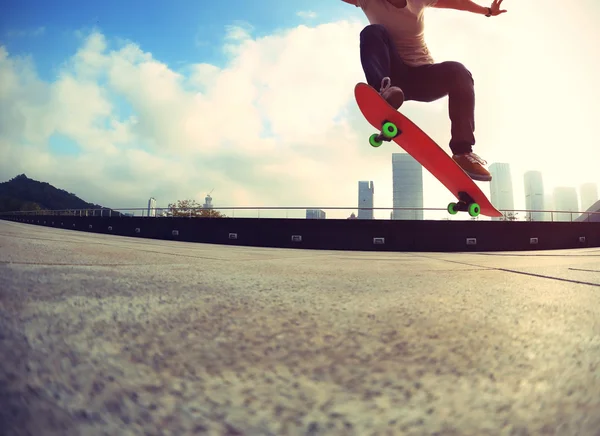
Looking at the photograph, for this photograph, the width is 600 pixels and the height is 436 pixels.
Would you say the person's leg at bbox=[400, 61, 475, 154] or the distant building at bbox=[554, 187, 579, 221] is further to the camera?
the distant building at bbox=[554, 187, 579, 221]

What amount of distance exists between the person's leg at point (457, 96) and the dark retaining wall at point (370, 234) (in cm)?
671

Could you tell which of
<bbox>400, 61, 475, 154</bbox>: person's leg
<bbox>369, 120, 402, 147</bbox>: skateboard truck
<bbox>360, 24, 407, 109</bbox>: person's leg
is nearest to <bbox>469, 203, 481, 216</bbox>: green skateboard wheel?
<bbox>400, 61, 475, 154</bbox>: person's leg

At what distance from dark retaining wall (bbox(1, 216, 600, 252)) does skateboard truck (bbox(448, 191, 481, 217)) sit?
601 centimetres

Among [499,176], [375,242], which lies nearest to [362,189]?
[499,176]

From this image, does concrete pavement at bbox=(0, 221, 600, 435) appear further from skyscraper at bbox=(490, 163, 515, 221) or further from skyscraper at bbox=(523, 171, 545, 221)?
skyscraper at bbox=(523, 171, 545, 221)

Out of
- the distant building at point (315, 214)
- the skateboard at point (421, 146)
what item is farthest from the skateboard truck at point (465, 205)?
the distant building at point (315, 214)

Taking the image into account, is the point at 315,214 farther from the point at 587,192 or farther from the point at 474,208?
the point at 587,192

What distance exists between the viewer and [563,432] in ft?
1.05

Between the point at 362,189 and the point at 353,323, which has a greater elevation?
the point at 362,189

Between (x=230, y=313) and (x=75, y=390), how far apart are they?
0.38 m

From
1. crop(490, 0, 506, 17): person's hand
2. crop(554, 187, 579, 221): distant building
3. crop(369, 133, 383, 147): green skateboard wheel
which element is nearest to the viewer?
crop(369, 133, 383, 147): green skateboard wheel

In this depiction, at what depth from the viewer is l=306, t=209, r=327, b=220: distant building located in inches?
441

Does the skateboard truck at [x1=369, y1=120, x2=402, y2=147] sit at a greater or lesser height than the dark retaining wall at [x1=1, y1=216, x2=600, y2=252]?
greater

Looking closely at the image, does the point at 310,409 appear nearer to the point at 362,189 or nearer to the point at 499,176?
the point at 499,176
